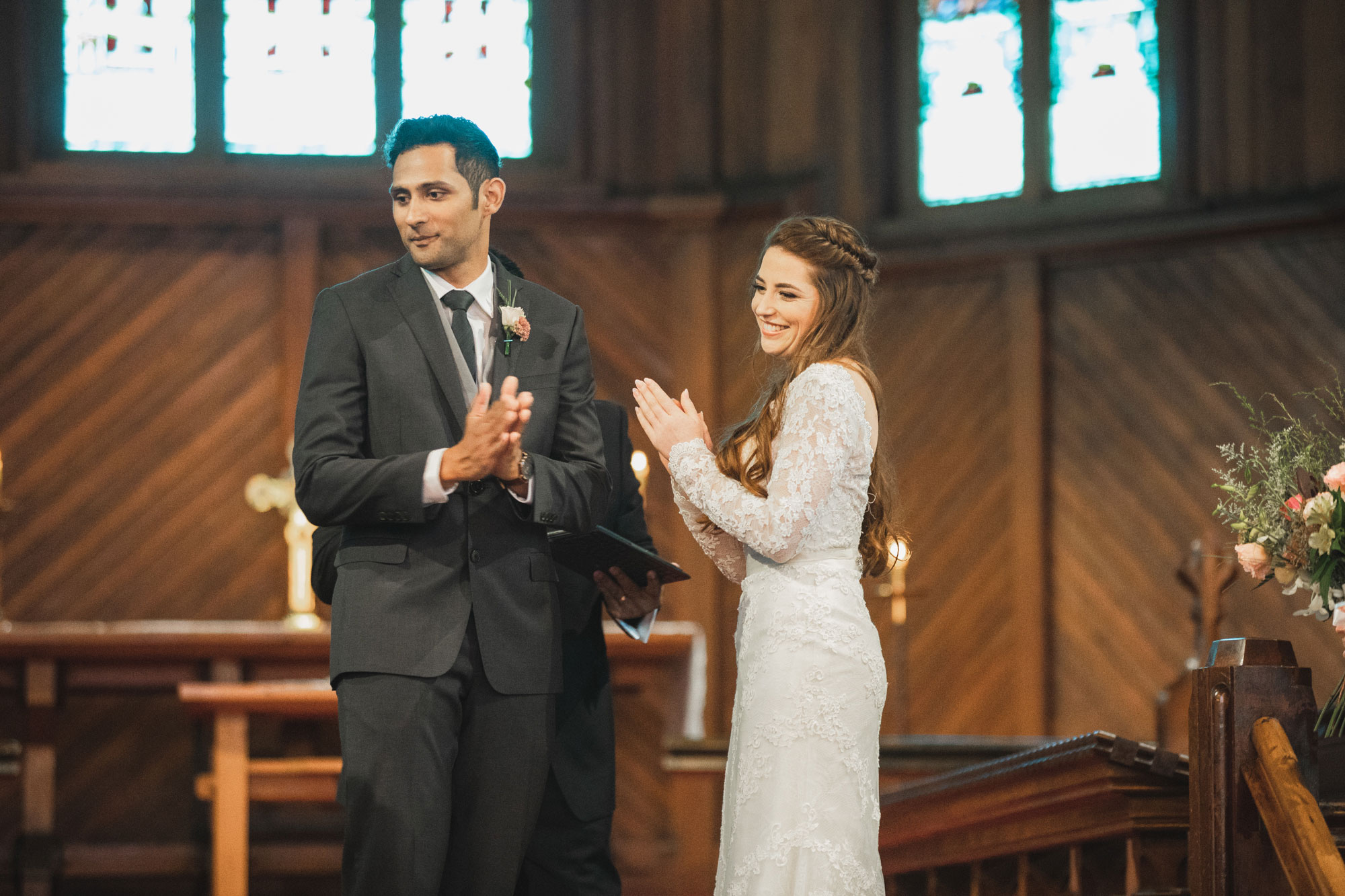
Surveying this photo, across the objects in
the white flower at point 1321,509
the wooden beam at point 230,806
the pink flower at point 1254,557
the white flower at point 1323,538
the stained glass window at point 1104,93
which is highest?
the stained glass window at point 1104,93

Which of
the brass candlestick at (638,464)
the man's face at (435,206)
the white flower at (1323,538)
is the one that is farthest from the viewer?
the brass candlestick at (638,464)

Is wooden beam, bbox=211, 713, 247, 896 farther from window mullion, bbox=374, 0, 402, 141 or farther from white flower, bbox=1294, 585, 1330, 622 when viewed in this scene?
window mullion, bbox=374, 0, 402, 141

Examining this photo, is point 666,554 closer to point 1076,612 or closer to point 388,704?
point 1076,612

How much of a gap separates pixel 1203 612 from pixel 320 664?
10.9 feet

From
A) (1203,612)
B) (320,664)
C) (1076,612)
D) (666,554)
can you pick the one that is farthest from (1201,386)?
(320,664)

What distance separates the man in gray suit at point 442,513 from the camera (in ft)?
7.59

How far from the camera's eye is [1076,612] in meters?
6.81

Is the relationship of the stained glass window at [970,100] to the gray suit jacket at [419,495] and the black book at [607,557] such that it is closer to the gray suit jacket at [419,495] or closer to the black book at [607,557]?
the black book at [607,557]

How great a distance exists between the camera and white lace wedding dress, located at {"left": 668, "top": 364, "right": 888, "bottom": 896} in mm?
2662

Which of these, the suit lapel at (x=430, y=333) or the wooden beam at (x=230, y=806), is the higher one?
the suit lapel at (x=430, y=333)

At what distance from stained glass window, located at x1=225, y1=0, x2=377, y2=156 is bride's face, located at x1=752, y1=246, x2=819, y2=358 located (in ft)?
16.7

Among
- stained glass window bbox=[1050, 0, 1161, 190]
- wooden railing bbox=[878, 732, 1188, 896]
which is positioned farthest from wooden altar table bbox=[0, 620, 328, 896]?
stained glass window bbox=[1050, 0, 1161, 190]

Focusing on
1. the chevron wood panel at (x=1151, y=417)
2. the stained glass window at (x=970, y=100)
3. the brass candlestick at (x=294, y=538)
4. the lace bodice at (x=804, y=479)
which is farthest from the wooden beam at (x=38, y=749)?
the stained glass window at (x=970, y=100)

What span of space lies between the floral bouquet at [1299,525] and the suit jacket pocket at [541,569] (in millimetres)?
1255
